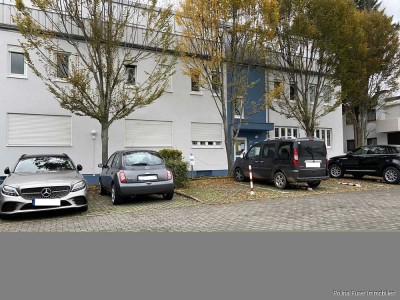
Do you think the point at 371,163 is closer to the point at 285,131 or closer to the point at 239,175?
the point at 239,175

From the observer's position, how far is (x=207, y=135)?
20.4 m

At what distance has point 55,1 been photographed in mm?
13430

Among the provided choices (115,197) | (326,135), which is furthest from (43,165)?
(326,135)

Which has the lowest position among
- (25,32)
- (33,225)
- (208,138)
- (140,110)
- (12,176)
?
(33,225)

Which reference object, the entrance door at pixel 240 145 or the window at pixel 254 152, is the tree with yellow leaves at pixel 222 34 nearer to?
the window at pixel 254 152

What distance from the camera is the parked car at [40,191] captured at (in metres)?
8.19

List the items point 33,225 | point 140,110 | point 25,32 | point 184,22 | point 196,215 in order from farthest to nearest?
point 140,110, point 184,22, point 25,32, point 196,215, point 33,225

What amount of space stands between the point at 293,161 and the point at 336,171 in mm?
6389

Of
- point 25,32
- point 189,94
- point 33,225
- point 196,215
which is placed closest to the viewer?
point 33,225

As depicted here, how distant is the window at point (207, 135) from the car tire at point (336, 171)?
6341 mm

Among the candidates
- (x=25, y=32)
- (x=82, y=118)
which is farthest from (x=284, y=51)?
(x=25, y=32)

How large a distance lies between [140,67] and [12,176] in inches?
426

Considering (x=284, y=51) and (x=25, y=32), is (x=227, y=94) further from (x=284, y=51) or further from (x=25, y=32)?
(x=25, y=32)

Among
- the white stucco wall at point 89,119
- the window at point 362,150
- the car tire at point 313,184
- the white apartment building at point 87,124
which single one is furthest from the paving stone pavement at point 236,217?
the white apartment building at point 87,124
